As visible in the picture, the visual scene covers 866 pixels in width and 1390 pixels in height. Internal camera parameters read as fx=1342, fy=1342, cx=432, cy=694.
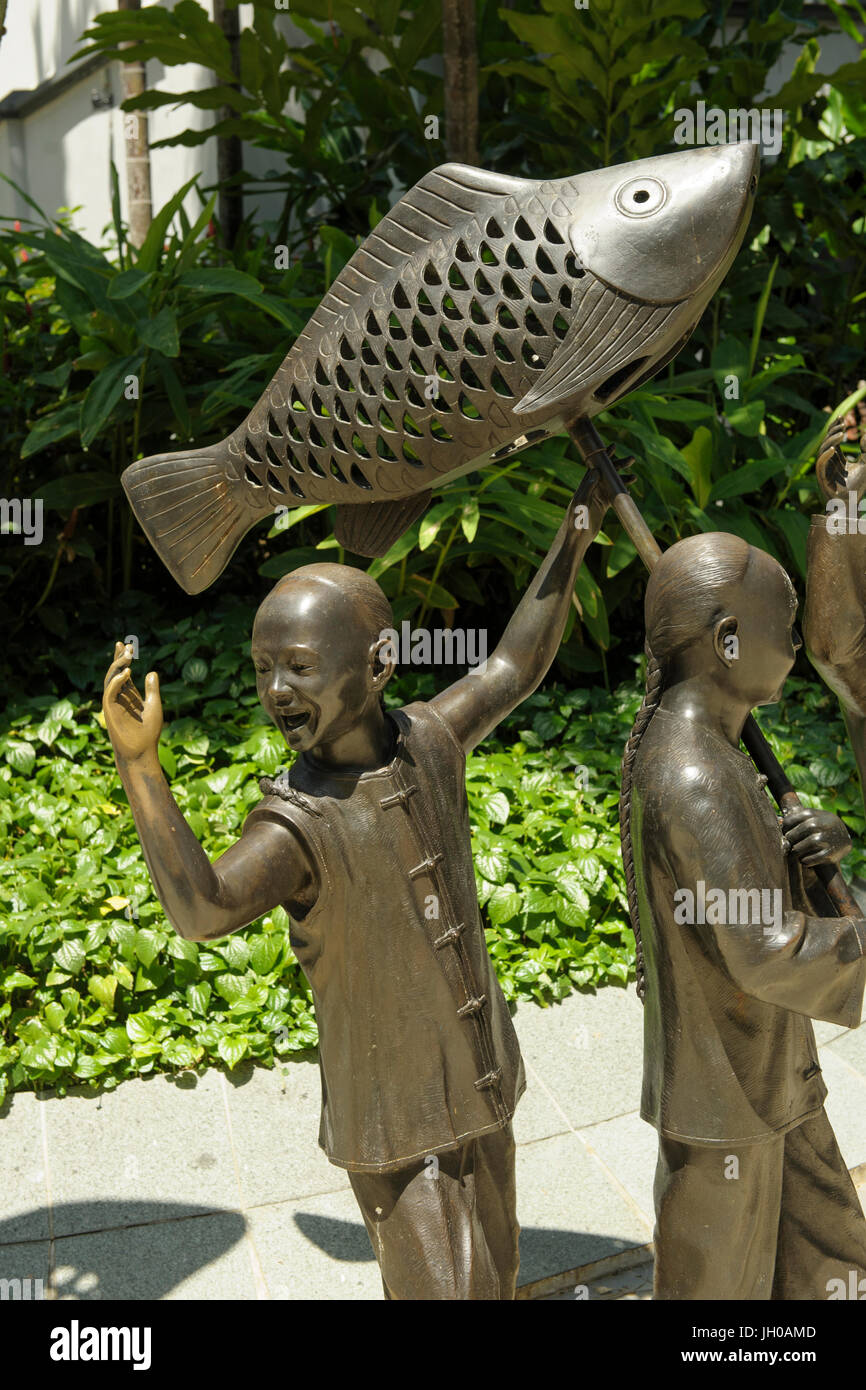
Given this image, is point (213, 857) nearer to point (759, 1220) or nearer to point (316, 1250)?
point (316, 1250)

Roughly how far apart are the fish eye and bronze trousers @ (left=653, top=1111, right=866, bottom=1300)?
1.46 m

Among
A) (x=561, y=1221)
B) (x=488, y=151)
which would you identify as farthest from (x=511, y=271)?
(x=488, y=151)

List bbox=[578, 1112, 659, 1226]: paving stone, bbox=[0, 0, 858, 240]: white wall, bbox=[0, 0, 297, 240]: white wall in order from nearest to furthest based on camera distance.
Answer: bbox=[578, 1112, 659, 1226]: paving stone → bbox=[0, 0, 858, 240]: white wall → bbox=[0, 0, 297, 240]: white wall

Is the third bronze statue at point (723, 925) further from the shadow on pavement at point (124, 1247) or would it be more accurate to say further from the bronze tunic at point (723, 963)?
the shadow on pavement at point (124, 1247)

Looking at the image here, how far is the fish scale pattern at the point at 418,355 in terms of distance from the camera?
2.09 metres

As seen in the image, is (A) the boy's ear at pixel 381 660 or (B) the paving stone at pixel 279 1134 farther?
(B) the paving stone at pixel 279 1134

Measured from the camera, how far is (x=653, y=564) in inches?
85.1

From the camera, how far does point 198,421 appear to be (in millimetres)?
5488

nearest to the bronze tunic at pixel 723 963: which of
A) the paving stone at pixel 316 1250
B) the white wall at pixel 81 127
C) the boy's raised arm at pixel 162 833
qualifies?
the boy's raised arm at pixel 162 833

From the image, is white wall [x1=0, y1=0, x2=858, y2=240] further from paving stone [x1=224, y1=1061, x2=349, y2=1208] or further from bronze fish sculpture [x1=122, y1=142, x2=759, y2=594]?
bronze fish sculpture [x1=122, y1=142, x2=759, y2=594]

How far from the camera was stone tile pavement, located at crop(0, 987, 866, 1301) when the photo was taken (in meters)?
3.06

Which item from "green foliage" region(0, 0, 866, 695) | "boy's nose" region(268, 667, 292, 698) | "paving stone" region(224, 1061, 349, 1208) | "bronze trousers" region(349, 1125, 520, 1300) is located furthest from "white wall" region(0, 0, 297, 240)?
"bronze trousers" region(349, 1125, 520, 1300)

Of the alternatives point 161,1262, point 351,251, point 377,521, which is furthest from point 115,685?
point 351,251

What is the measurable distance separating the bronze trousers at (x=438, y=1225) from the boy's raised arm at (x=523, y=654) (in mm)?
713
